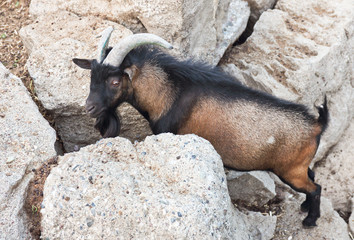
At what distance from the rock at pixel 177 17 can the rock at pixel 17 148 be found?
1562 mm

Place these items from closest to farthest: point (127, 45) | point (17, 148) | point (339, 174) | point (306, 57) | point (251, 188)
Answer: point (17, 148), point (127, 45), point (251, 188), point (306, 57), point (339, 174)

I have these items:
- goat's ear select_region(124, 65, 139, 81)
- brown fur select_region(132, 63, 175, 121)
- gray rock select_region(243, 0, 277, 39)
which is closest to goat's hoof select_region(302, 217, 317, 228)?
brown fur select_region(132, 63, 175, 121)

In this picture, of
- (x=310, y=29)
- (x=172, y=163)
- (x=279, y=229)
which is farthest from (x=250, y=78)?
(x=172, y=163)

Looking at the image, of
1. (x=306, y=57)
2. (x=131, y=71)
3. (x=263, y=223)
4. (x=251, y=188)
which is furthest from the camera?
(x=306, y=57)

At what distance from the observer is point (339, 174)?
6.59 m

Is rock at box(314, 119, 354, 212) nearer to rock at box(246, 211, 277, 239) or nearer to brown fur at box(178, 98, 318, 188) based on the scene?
rock at box(246, 211, 277, 239)

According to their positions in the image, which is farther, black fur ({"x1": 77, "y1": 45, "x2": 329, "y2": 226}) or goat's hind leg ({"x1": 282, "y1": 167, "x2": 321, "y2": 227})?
goat's hind leg ({"x1": 282, "y1": 167, "x2": 321, "y2": 227})

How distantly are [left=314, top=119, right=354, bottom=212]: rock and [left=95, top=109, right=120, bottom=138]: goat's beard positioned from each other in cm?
345

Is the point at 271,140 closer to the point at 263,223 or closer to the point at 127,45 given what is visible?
the point at 263,223

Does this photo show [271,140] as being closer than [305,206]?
Yes

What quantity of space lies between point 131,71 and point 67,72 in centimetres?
104

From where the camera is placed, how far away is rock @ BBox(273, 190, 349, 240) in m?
5.16

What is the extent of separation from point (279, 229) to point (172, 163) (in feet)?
7.60

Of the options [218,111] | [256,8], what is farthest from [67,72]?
[256,8]
